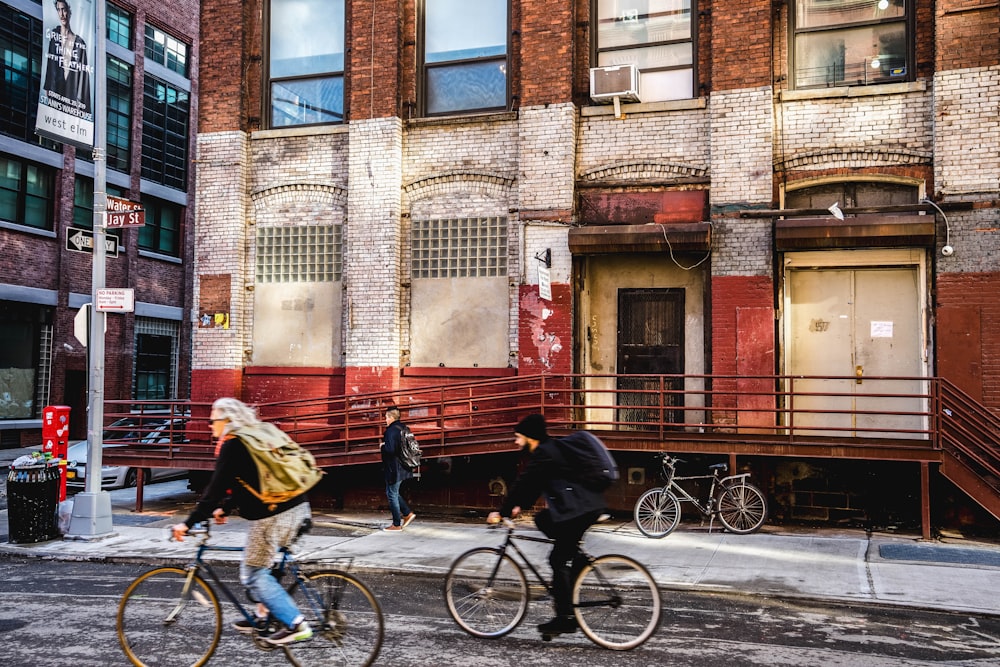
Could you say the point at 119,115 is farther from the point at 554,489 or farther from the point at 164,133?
the point at 554,489

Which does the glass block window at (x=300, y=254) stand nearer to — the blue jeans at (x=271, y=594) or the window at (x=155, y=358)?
the blue jeans at (x=271, y=594)

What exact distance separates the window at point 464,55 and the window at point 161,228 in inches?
693

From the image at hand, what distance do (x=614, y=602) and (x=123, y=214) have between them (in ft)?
30.8

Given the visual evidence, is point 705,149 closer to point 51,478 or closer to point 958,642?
point 958,642

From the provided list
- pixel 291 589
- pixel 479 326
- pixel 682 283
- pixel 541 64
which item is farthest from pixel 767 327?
pixel 291 589

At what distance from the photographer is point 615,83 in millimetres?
14219

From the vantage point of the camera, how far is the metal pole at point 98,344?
12.2 metres

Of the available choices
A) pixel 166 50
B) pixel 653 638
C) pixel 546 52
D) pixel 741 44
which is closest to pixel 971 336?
pixel 741 44

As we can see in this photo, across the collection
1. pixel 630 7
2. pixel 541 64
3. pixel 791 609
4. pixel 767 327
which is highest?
pixel 630 7

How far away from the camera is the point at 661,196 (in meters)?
14.4

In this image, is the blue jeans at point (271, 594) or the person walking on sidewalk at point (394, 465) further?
the person walking on sidewalk at point (394, 465)

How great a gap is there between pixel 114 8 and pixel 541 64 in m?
20.9

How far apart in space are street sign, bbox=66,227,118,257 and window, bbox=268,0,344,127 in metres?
5.20

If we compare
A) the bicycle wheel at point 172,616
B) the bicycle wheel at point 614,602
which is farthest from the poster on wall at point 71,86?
the bicycle wheel at point 614,602
